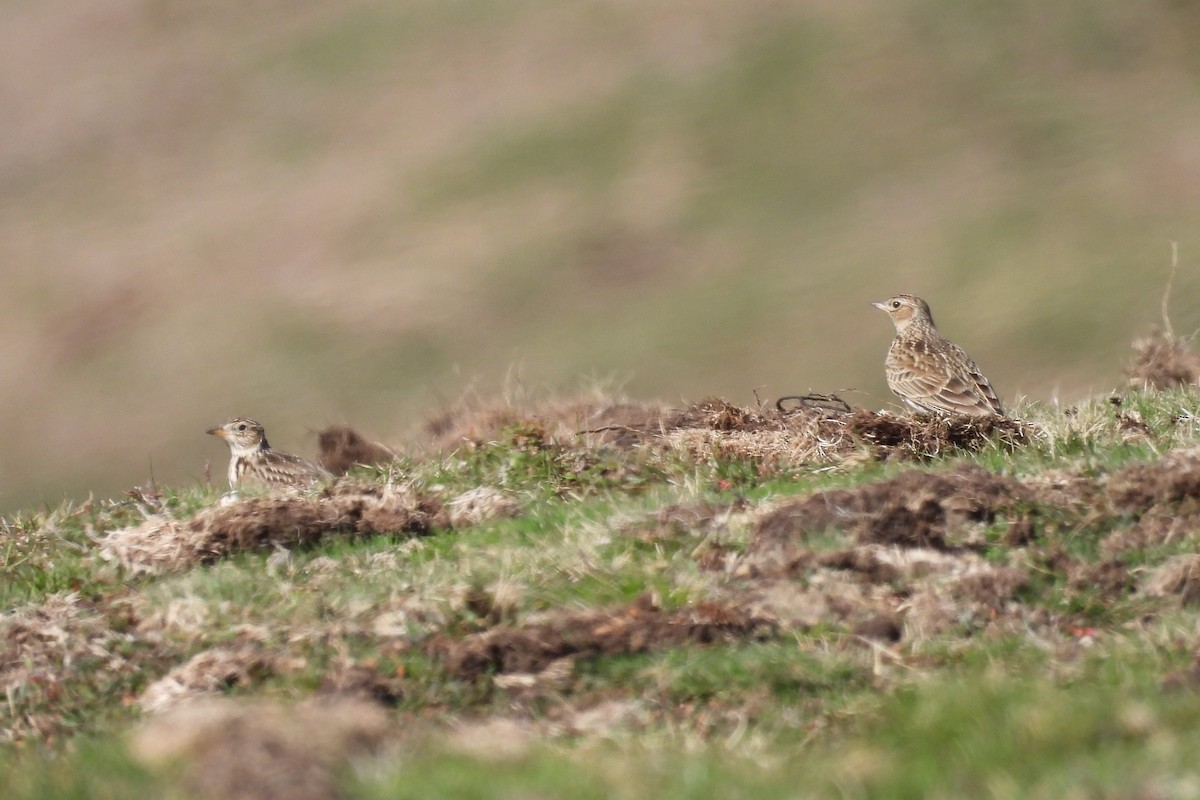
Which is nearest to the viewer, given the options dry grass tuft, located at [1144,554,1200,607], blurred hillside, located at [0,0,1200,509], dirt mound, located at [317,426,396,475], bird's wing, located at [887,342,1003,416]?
dry grass tuft, located at [1144,554,1200,607]

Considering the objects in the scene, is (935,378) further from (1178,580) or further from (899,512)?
(1178,580)

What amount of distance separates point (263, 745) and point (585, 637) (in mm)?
2071

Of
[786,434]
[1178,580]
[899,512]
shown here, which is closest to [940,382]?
[786,434]

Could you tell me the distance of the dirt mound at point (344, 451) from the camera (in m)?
15.1

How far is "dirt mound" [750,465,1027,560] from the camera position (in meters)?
9.53

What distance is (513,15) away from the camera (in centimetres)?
6569

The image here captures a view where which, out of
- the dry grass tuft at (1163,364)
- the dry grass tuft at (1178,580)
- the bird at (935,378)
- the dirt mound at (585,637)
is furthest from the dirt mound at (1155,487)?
the dry grass tuft at (1163,364)

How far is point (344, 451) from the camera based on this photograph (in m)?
15.4

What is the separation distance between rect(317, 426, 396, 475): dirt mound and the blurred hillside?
75.0 feet

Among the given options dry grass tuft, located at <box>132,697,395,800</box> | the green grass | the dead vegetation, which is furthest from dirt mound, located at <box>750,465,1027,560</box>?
the dead vegetation

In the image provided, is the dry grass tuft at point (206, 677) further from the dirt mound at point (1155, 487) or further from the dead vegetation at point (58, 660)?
the dirt mound at point (1155, 487)

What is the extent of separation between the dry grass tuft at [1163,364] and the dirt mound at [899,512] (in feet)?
17.9

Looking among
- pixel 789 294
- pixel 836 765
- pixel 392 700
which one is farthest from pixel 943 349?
pixel 789 294

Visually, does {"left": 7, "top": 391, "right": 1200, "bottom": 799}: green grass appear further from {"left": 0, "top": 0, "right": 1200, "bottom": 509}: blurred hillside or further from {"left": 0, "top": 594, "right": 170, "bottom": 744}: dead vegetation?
{"left": 0, "top": 0, "right": 1200, "bottom": 509}: blurred hillside
